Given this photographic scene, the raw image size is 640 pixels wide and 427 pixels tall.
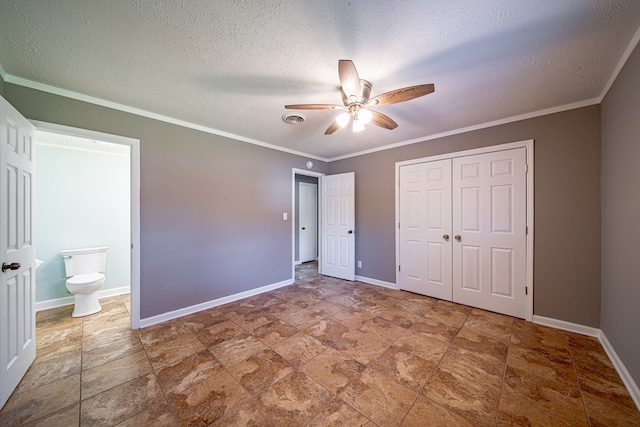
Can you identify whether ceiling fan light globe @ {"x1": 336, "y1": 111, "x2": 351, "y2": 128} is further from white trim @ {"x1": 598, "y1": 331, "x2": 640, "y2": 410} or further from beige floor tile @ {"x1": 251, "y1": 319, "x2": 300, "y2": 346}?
white trim @ {"x1": 598, "y1": 331, "x2": 640, "y2": 410}

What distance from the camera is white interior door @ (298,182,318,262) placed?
591cm

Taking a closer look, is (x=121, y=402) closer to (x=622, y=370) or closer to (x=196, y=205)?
(x=196, y=205)

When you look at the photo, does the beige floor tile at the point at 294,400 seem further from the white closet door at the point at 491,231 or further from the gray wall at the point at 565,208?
the gray wall at the point at 565,208

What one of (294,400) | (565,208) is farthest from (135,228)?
(565,208)

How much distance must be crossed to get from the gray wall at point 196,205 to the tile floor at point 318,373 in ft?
1.75

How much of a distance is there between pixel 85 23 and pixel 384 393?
306 cm

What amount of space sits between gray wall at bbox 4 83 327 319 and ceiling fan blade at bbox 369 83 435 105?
7.36ft

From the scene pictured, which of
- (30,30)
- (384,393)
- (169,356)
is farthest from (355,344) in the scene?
(30,30)

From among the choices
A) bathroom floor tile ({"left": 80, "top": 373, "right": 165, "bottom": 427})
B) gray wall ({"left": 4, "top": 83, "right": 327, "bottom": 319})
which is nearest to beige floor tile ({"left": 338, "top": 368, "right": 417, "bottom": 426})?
bathroom floor tile ({"left": 80, "top": 373, "right": 165, "bottom": 427})

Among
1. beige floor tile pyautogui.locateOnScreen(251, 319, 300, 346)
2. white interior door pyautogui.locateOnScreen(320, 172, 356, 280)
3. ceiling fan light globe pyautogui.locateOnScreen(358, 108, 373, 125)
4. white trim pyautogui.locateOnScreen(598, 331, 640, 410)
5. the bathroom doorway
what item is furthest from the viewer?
the bathroom doorway

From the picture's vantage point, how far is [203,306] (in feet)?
9.75

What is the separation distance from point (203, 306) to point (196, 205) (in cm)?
132

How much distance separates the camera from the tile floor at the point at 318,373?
1.42 meters

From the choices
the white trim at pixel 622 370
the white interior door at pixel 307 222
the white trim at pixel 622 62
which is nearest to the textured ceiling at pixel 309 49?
the white trim at pixel 622 62
